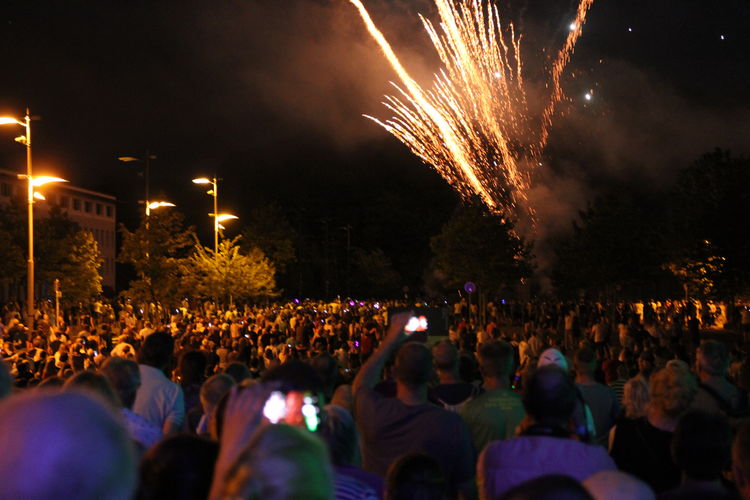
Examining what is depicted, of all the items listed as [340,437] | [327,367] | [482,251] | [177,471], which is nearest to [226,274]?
[482,251]

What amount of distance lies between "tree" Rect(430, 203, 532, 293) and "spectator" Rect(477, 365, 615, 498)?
4442 cm

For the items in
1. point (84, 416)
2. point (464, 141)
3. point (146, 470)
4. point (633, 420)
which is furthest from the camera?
point (464, 141)

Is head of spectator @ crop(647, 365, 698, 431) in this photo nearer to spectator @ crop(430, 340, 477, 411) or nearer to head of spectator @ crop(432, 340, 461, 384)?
spectator @ crop(430, 340, 477, 411)

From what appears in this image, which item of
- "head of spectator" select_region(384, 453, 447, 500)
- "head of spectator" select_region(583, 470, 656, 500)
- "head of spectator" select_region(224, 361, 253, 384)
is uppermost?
"head of spectator" select_region(224, 361, 253, 384)

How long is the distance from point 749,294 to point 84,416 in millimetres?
32709

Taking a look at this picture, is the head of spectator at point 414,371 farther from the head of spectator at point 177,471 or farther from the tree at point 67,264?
the tree at point 67,264

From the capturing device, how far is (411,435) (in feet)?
15.4

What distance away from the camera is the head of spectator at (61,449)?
1678 mm

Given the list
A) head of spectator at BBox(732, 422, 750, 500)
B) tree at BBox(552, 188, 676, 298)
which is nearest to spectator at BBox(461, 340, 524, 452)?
head of spectator at BBox(732, 422, 750, 500)

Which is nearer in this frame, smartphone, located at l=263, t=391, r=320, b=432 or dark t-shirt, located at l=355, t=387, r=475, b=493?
smartphone, located at l=263, t=391, r=320, b=432

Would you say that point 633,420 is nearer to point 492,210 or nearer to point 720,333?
point 720,333

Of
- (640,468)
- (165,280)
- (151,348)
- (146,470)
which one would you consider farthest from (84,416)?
(165,280)

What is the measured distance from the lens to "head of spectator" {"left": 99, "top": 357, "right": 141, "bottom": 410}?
555cm

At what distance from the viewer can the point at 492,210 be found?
51.5 metres
